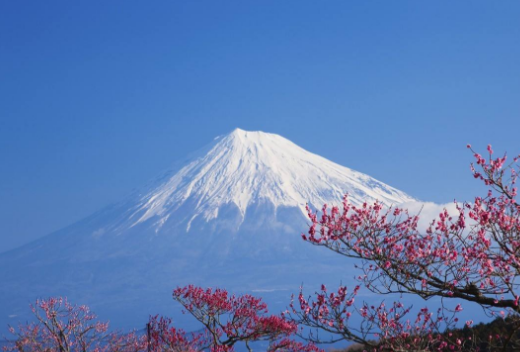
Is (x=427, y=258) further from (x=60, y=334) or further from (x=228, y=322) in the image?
(x=60, y=334)

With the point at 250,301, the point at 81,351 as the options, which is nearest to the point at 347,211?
the point at 250,301

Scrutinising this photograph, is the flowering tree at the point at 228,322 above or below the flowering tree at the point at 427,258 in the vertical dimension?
above

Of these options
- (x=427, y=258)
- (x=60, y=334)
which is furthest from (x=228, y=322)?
(x=427, y=258)

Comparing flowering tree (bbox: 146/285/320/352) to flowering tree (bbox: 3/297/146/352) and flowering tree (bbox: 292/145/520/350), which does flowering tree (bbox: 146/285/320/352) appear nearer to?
flowering tree (bbox: 3/297/146/352)

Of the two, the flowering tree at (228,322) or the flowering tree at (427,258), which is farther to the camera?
the flowering tree at (228,322)

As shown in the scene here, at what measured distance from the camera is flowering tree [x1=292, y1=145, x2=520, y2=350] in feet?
30.2

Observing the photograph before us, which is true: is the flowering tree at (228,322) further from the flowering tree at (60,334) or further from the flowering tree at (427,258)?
the flowering tree at (427,258)

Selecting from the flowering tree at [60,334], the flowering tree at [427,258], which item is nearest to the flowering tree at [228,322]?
the flowering tree at [60,334]

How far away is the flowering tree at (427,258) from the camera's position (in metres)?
9.22

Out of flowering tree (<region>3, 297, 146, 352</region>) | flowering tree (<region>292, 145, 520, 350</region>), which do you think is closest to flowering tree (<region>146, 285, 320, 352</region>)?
flowering tree (<region>3, 297, 146, 352</region>)

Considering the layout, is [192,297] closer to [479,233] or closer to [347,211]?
[347,211]

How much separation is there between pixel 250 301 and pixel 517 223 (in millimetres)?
11122

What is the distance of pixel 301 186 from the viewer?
7682 inches

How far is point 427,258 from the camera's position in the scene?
964 cm
